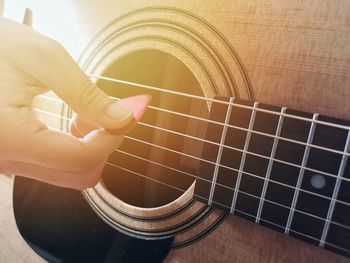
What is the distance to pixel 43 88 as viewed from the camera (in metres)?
0.62

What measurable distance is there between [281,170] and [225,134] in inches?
4.2

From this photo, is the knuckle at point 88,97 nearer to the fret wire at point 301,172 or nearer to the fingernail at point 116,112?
the fingernail at point 116,112

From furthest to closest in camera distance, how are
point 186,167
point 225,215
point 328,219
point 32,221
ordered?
point 32,221, point 186,167, point 225,215, point 328,219

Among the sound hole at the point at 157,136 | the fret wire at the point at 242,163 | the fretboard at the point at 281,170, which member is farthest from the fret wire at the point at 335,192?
the sound hole at the point at 157,136

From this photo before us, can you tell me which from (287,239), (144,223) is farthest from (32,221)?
(287,239)

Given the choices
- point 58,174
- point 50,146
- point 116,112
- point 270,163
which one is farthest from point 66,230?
point 270,163

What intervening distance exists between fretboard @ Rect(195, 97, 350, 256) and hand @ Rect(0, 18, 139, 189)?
168 millimetres

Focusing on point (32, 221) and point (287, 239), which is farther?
point (32, 221)

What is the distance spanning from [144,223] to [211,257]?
15cm

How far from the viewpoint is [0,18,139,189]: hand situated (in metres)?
0.53

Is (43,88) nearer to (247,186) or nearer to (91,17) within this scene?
(91,17)

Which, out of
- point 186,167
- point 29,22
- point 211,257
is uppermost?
point 29,22

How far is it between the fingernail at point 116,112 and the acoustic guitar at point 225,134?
101 mm

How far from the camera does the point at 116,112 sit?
53cm
